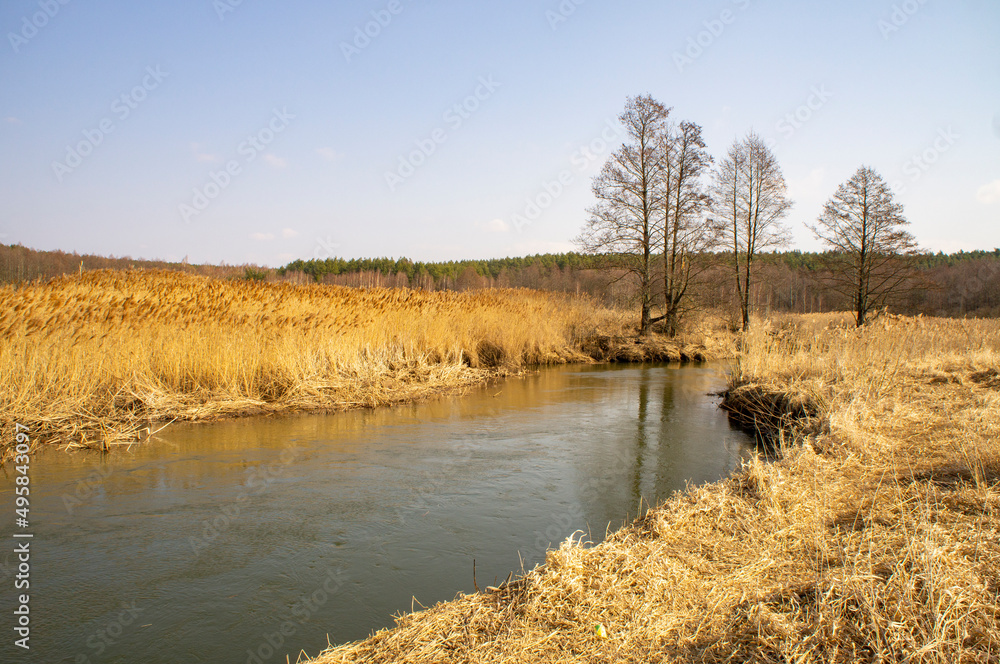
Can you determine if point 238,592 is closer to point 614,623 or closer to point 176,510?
point 176,510

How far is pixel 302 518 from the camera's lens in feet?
16.2

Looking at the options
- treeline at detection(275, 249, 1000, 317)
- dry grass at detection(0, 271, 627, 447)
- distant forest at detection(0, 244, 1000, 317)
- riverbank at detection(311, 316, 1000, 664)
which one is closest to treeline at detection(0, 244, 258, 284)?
distant forest at detection(0, 244, 1000, 317)

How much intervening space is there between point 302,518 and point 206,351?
17.0ft

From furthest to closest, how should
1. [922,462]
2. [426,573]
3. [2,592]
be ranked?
1. [922,462]
2. [426,573]
3. [2,592]

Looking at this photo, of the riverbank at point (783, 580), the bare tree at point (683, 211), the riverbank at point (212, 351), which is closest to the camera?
the riverbank at point (783, 580)

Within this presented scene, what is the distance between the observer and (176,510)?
505cm

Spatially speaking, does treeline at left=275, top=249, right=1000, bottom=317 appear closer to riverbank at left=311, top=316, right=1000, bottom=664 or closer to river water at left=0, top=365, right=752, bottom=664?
river water at left=0, top=365, right=752, bottom=664

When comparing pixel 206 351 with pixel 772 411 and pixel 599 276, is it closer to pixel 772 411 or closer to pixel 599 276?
pixel 772 411

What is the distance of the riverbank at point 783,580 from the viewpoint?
2516 millimetres

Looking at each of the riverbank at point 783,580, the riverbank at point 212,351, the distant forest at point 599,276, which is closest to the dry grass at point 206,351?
the riverbank at point 212,351

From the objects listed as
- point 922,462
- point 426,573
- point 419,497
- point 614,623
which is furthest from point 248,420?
point 922,462

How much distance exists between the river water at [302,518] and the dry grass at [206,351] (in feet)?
2.39

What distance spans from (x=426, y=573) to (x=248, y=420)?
5588 millimetres

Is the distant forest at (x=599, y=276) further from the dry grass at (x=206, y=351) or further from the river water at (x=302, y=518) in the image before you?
the river water at (x=302, y=518)
